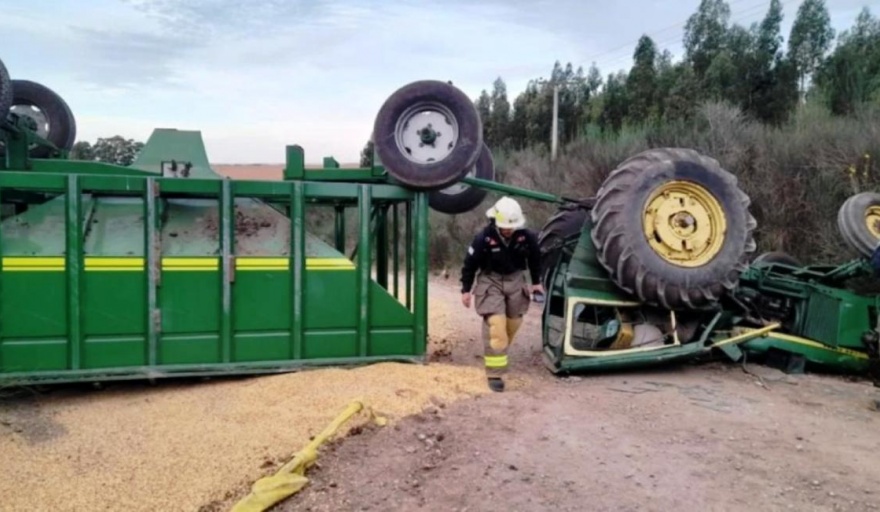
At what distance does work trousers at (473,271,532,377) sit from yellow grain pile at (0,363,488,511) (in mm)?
359

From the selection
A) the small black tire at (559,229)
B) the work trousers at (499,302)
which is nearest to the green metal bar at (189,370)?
the work trousers at (499,302)

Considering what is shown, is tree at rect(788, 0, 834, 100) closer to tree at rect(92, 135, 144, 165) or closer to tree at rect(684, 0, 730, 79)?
tree at rect(684, 0, 730, 79)

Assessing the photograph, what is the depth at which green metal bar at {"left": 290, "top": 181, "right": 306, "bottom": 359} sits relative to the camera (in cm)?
590

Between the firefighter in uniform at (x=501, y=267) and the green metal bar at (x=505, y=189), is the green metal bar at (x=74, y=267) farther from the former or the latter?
the green metal bar at (x=505, y=189)

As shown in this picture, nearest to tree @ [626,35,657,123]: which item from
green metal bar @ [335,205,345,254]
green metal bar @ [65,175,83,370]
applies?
green metal bar @ [335,205,345,254]

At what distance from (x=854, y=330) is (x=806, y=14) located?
1850cm

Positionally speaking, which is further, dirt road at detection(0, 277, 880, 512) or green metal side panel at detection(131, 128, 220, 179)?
green metal side panel at detection(131, 128, 220, 179)

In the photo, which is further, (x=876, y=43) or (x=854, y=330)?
(x=876, y=43)

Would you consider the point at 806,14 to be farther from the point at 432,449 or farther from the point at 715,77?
the point at 432,449

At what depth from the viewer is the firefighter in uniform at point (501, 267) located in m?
6.14

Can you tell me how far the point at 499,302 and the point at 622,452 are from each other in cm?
214

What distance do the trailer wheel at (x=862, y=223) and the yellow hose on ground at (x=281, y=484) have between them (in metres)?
4.74

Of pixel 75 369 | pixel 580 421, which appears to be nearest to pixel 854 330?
pixel 580 421

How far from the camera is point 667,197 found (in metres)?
6.34
